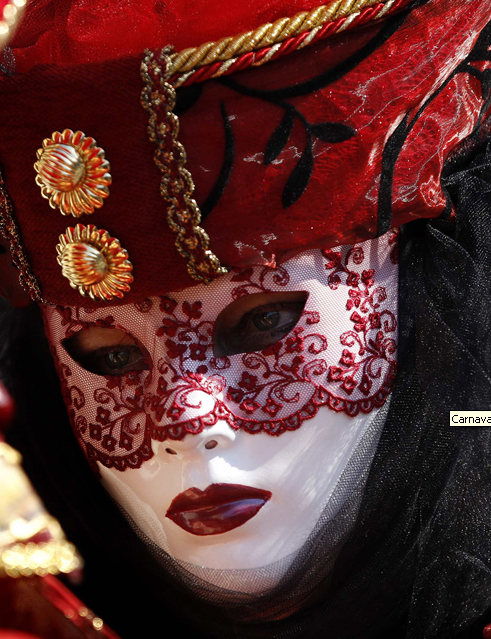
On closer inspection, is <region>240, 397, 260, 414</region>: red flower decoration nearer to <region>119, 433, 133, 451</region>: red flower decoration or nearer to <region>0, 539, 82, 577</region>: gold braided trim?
<region>119, 433, 133, 451</region>: red flower decoration

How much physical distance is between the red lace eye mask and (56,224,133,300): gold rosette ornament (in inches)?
3.5

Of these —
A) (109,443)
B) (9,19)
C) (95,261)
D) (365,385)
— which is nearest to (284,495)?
(365,385)

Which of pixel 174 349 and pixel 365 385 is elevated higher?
pixel 174 349

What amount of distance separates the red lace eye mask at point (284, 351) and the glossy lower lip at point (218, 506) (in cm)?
10

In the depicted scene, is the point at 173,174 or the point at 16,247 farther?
the point at 16,247

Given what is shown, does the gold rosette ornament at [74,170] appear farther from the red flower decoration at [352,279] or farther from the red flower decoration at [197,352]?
the red flower decoration at [352,279]

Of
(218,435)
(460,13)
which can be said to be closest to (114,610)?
(218,435)

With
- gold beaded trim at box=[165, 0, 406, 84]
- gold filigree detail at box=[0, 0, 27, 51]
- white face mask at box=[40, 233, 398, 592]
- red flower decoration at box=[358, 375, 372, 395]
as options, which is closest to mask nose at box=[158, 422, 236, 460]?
white face mask at box=[40, 233, 398, 592]

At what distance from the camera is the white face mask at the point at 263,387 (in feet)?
3.86

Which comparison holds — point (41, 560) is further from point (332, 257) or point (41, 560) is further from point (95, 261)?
point (332, 257)

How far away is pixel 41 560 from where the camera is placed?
5.22 feet

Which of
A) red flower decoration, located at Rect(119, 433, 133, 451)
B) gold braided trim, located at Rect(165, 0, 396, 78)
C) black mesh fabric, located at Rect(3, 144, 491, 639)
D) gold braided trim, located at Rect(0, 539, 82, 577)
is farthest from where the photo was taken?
gold braided trim, located at Rect(0, 539, 82, 577)

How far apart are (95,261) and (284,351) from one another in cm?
32

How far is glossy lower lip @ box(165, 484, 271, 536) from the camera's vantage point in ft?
3.87
